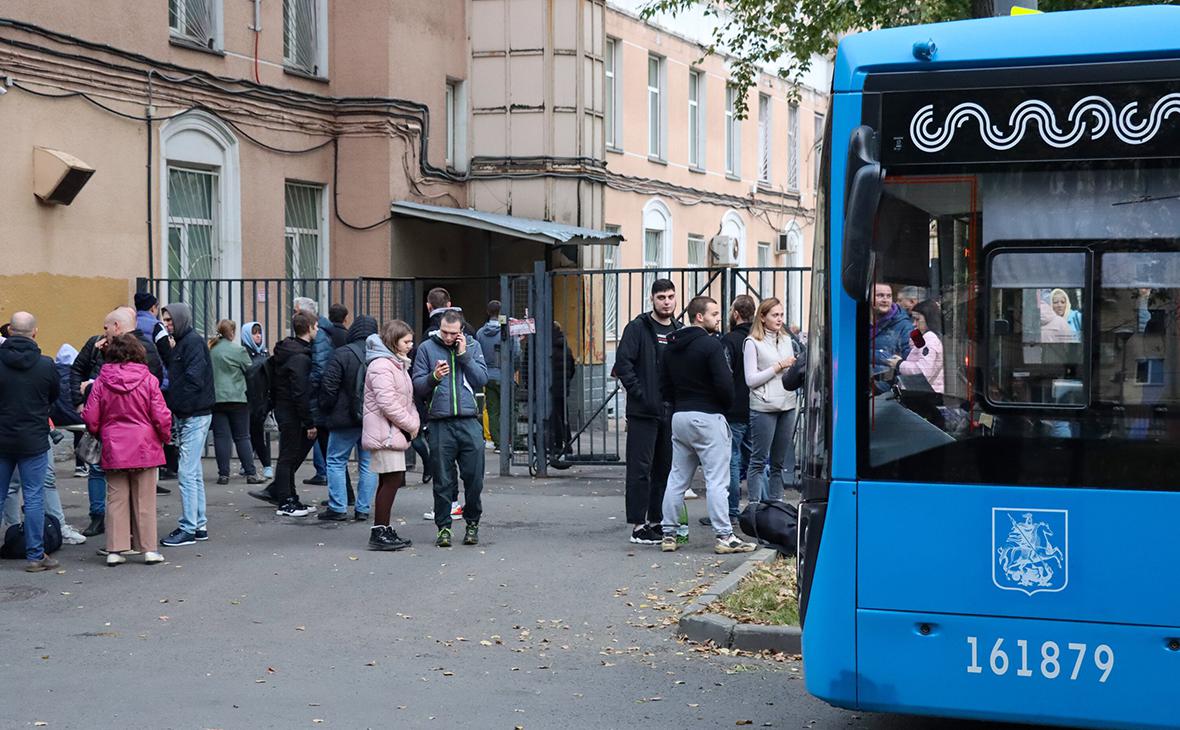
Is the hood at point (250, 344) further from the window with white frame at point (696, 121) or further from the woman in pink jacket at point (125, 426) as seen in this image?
the window with white frame at point (696, 121)

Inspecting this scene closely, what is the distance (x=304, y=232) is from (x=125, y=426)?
38.7 feet

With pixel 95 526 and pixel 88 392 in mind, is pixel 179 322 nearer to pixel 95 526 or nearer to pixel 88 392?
pixel 88 392

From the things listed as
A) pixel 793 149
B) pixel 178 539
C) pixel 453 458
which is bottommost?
pixel 178 539

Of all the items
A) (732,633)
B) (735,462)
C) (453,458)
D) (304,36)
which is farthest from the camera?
(304,36)

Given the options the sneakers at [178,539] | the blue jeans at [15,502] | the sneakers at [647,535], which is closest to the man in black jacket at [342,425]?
the sneakers at [178,539]

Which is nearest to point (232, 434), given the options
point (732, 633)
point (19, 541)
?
point (19, 541)

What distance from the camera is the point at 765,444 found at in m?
12.5

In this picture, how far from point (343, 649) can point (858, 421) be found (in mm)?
3782

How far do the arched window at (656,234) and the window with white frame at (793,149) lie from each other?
745 cm

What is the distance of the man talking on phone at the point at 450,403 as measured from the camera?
459 inches

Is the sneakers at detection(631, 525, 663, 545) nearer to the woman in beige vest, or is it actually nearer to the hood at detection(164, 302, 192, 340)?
the woman in beige vest

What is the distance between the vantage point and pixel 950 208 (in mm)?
5691

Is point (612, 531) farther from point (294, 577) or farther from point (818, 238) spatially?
point (818, 238)

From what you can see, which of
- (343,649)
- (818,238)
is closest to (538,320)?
(343,649)
